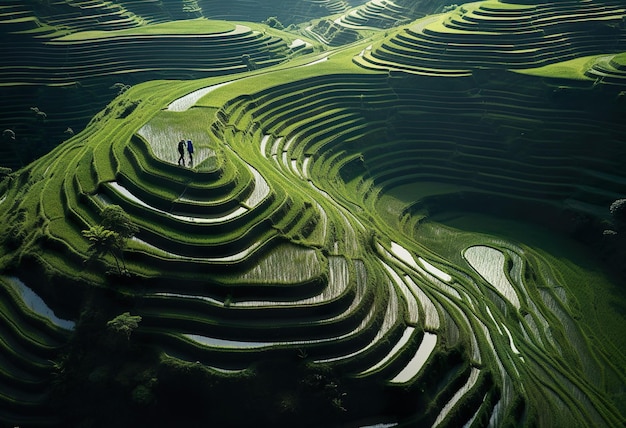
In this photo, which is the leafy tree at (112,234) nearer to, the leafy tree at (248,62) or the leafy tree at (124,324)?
the leafy tree at (124,324)

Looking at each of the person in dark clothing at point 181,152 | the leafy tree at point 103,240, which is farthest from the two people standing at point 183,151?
the leafy tree at point 103,240

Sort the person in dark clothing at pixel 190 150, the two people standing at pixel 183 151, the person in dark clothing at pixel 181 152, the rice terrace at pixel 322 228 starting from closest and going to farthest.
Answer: the rice terrace at pixel 322 228 → the person in dark clothing at pixel 190 150 → the two people standing at pixel 183 151 → the person in dark clothing at pixel 181 152

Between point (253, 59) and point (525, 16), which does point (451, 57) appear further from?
point (253, 59)

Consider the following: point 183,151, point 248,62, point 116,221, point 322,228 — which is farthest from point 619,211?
point 248,62

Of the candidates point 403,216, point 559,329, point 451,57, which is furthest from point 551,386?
point 451,57

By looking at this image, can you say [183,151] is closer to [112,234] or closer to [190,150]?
[190,150]

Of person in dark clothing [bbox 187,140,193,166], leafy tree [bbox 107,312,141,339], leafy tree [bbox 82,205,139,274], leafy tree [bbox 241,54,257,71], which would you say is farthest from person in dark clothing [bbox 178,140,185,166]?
leafy tree [bbox 241,54,257,71]
